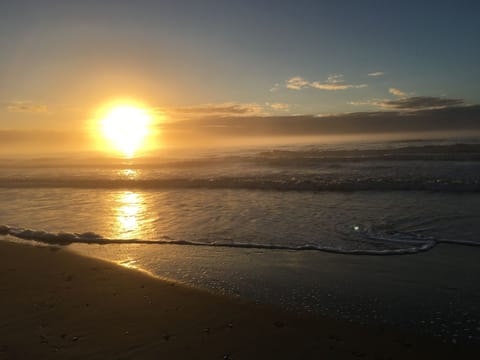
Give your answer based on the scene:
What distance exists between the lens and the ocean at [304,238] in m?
5.20

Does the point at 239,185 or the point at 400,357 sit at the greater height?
the point at 239,185

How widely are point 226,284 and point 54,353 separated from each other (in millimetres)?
2716

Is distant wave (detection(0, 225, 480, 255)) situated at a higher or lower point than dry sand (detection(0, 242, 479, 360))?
higher

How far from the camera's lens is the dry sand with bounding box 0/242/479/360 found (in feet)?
13.0

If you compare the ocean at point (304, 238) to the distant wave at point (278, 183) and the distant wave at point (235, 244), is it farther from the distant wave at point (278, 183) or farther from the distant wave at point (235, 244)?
the distant wave at point (278, 183)

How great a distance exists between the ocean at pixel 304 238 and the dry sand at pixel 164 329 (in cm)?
39

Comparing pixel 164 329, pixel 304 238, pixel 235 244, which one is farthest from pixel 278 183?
pixel 164 329

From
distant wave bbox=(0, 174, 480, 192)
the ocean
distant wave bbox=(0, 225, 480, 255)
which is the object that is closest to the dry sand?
the ocean

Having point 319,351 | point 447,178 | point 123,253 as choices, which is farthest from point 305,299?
point 447,178

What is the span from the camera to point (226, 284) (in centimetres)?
589

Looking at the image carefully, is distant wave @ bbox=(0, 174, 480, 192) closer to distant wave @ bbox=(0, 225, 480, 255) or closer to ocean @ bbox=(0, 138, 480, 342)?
ocean @ bbox=(0, 138, 480, 342)

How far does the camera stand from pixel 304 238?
8.49 m

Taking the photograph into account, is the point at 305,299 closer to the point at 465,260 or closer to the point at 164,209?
the point at 465,260

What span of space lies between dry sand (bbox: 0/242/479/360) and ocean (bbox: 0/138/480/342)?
39 cm
